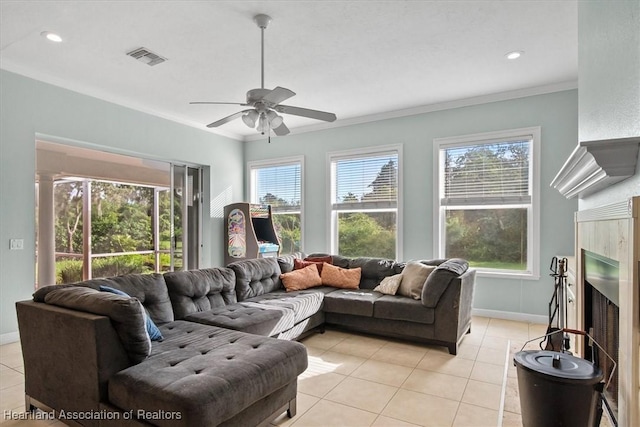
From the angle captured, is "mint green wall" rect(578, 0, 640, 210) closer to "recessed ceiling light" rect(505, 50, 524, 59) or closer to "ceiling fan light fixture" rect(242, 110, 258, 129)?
"recessed ceiling light" rect(505, 50, 524, 59)

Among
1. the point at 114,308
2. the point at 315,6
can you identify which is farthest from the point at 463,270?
the point at 114,308

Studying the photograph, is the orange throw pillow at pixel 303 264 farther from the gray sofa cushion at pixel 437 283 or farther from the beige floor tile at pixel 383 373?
the beige floor tile at pixel 383 373

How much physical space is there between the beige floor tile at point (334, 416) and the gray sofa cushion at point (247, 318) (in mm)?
781

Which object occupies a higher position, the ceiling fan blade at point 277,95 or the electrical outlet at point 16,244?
the ceiling fan blade at point 277,95

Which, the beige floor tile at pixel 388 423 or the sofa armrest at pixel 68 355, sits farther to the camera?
the beige floor tile at pixel 388 423

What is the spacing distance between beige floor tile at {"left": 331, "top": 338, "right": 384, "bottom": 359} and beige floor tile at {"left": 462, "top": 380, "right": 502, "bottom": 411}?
3.08 feet

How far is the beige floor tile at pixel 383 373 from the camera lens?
2.81m

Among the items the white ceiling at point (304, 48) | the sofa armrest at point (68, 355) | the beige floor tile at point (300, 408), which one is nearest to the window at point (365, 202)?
the white ceiling at point (304, 48)

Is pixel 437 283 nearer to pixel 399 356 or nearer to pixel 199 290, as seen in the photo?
pixel 399 356

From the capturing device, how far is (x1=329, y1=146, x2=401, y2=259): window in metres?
5.32

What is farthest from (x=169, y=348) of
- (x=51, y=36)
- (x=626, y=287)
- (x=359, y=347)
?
(x=51, y=36)

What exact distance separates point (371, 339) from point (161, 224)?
3865mm

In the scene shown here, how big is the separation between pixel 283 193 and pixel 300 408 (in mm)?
4329

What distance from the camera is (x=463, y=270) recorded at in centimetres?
363
